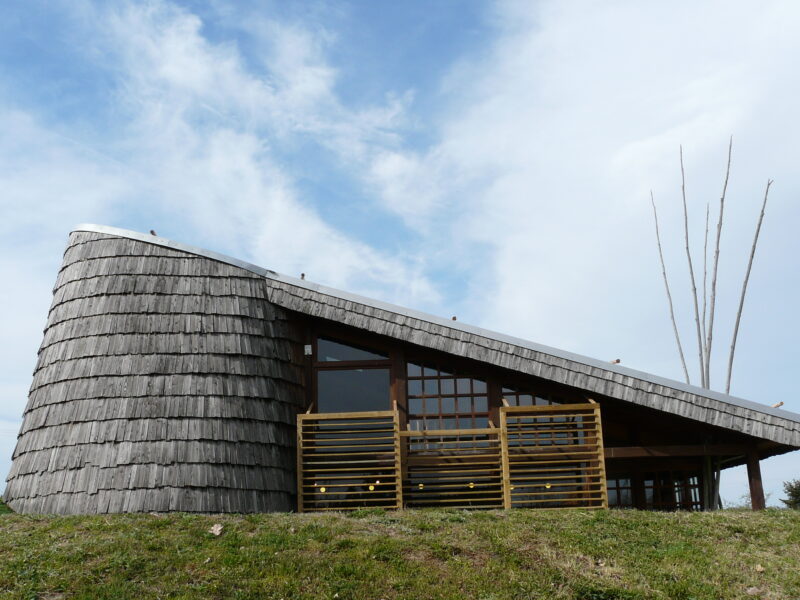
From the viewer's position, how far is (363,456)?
1345 centimetres

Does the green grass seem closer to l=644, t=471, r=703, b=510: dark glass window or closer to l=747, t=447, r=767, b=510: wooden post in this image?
l=747, t=447, r=767, b=510: wooden post

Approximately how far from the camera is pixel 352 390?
14.0 meters

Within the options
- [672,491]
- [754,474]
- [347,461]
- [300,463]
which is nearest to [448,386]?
[347,461]

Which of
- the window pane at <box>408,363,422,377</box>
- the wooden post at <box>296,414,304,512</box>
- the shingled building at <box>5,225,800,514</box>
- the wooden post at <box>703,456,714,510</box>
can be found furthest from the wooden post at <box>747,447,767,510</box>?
the wooden post at <box>296,414,304,512</box>

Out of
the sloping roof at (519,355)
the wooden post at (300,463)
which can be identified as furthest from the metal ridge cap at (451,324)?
the wooden post at (300,463)

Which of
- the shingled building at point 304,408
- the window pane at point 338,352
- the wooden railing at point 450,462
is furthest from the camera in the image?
the window pane at point 338,352

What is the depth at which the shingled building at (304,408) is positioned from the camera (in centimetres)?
1227

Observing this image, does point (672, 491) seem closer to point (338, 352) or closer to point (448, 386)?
point (448, 386)

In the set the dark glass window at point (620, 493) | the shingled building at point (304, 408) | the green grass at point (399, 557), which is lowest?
the green grass at point (399, 557)

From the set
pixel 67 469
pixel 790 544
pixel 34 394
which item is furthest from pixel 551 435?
pixel 34 394

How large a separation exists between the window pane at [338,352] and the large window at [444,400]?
0.80 meters

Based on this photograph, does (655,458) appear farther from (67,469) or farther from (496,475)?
(67,469)

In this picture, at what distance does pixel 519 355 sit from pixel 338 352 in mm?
3117

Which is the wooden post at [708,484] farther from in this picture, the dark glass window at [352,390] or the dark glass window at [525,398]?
the dark glass window at [352,390]
